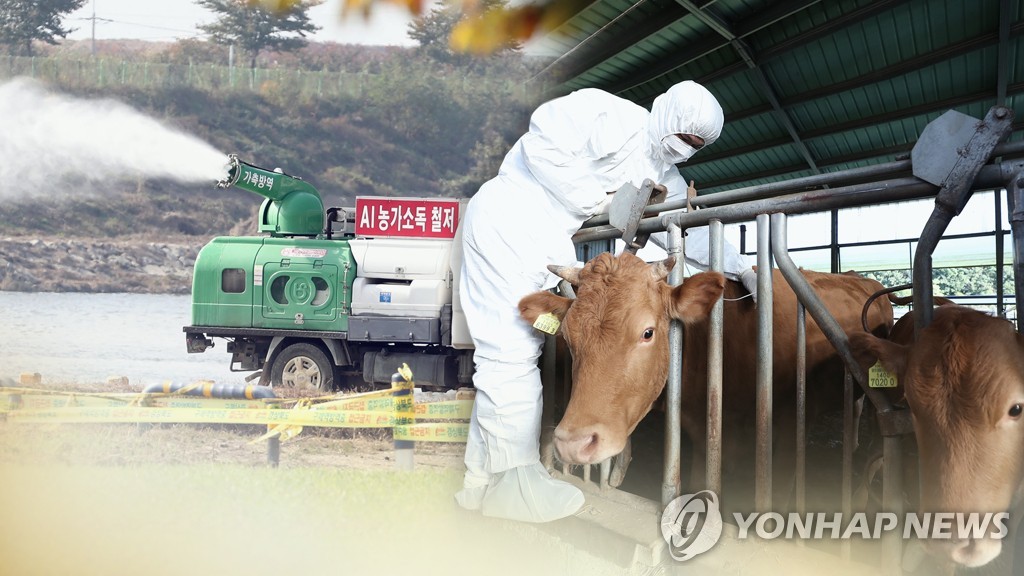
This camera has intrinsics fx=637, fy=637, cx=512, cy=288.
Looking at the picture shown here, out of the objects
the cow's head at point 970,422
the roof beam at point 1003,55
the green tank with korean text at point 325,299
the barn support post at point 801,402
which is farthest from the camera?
the roof beam at point 1003,55

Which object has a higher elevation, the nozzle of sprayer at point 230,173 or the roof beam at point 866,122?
the roof beam at point 866,122

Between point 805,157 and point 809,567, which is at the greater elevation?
point 805,157

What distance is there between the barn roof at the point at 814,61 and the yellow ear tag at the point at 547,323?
2625 millimetres

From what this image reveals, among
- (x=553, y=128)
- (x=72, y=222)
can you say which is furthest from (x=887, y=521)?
(x=72, y=222)

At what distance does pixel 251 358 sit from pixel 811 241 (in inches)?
221

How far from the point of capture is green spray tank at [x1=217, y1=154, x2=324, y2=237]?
2828 millimetres

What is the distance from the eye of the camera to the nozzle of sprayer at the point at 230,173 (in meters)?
2.80

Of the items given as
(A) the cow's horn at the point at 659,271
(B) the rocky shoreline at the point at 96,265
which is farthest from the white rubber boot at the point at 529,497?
(B) the rocky shoreline at the point at 96,265

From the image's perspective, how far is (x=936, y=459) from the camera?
3.51 ft

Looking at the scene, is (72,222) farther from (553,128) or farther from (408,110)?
(553,128)

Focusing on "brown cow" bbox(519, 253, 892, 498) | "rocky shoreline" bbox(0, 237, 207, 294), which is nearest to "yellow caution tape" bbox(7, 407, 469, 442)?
"rocky shoreline" bbox(0, 237, 207, 294)

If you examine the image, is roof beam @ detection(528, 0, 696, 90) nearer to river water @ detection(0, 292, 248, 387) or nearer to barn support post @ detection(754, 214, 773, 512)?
river water @ detection(0, 292, 248, 387)

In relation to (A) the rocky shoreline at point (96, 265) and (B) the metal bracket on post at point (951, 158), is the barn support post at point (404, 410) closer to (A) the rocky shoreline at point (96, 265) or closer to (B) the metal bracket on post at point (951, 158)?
(A) the rocky shoreline at point (96, 265)

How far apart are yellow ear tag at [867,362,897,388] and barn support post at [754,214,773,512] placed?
23 centimetres
